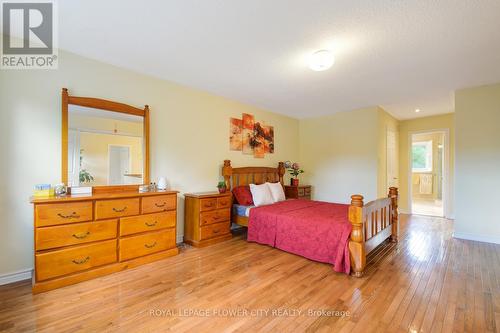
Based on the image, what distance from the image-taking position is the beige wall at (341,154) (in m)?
4.75

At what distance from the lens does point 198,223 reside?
11.0 ft

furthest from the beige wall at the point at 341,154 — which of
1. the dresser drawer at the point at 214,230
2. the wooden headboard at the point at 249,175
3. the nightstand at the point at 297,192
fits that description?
the dresser drawer at the point at 214,230

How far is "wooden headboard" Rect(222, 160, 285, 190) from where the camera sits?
4.04m

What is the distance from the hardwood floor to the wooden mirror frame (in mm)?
1063

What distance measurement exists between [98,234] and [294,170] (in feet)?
13.9

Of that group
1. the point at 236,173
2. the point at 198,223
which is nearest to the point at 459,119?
the point at 236,173

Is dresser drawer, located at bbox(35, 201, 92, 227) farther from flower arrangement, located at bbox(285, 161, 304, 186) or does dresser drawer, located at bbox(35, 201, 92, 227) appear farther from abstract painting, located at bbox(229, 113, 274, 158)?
flower arrangement, located at bbox(285, 161, 304, 186)

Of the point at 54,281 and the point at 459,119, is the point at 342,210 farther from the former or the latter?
the point at 54,281

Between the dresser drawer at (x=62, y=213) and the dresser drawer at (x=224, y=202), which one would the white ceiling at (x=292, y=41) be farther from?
the dresser drawer at (x=224, y=202)

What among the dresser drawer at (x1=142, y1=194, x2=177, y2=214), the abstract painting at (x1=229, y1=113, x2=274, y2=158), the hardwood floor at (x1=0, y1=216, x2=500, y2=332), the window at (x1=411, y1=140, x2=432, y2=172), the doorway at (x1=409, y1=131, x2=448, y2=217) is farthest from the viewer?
the window at (x1=411, y1=140, x2=432, y2=172)

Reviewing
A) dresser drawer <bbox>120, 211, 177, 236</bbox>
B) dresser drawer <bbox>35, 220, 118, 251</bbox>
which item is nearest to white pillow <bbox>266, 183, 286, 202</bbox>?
dresser drawer <bbox>120, 211, 177, 236</bbox>
